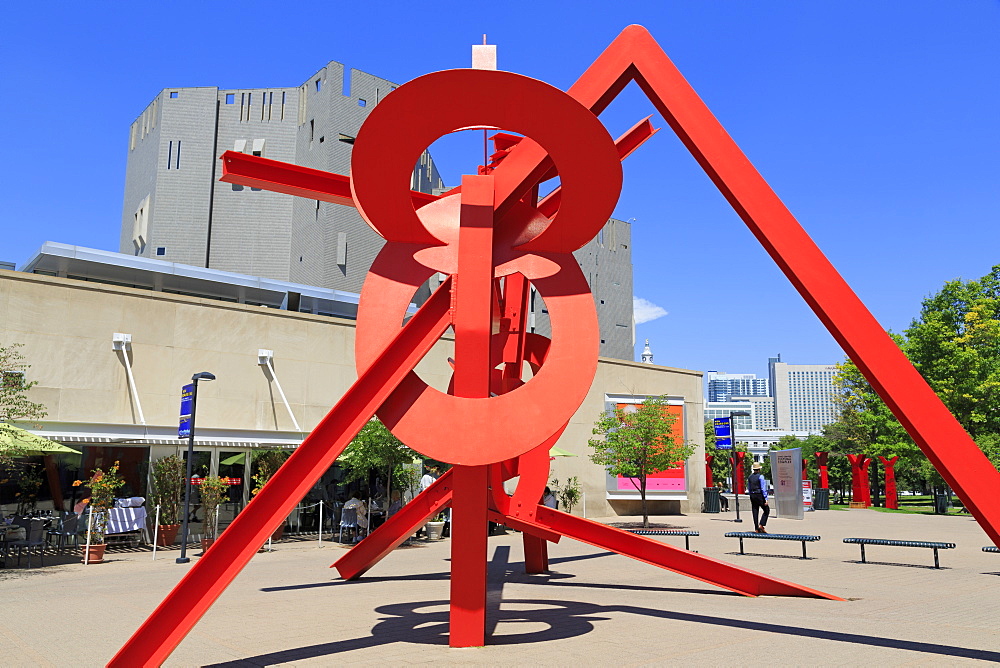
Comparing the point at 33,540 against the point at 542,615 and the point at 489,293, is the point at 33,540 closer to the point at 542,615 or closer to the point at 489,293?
the point at 542,615

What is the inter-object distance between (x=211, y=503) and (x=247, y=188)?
33646mm

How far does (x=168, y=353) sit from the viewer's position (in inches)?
859

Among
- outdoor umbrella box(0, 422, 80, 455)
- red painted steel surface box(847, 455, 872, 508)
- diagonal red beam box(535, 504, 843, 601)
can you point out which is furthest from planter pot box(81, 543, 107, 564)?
red painted steel surface box(847, 455, 872, 508)

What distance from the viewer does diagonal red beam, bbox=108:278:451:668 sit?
6.61 metres

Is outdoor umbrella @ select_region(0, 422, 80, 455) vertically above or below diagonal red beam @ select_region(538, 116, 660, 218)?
below

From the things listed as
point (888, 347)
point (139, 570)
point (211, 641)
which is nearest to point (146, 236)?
point (139, 570)

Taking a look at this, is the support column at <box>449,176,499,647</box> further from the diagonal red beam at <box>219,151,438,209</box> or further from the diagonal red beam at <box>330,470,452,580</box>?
the diagonal red beam at <box>330,470,452,580</box>

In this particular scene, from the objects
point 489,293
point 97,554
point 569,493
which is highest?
point 489,293

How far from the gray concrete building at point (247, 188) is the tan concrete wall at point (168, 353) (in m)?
19.9

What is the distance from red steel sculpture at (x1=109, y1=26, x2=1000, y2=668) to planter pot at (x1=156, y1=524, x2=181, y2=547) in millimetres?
14062

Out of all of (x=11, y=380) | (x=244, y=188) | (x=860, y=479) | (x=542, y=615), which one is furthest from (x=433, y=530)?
(x=244, y=188)

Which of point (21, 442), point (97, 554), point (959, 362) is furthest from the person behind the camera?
point (959, 362)

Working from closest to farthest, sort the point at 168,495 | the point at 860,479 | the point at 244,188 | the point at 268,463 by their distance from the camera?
the point at 168,495 < the point at 268,463 < the point at 860,479 < the point at 244,188

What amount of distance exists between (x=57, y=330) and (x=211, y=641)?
15105 millimetres
